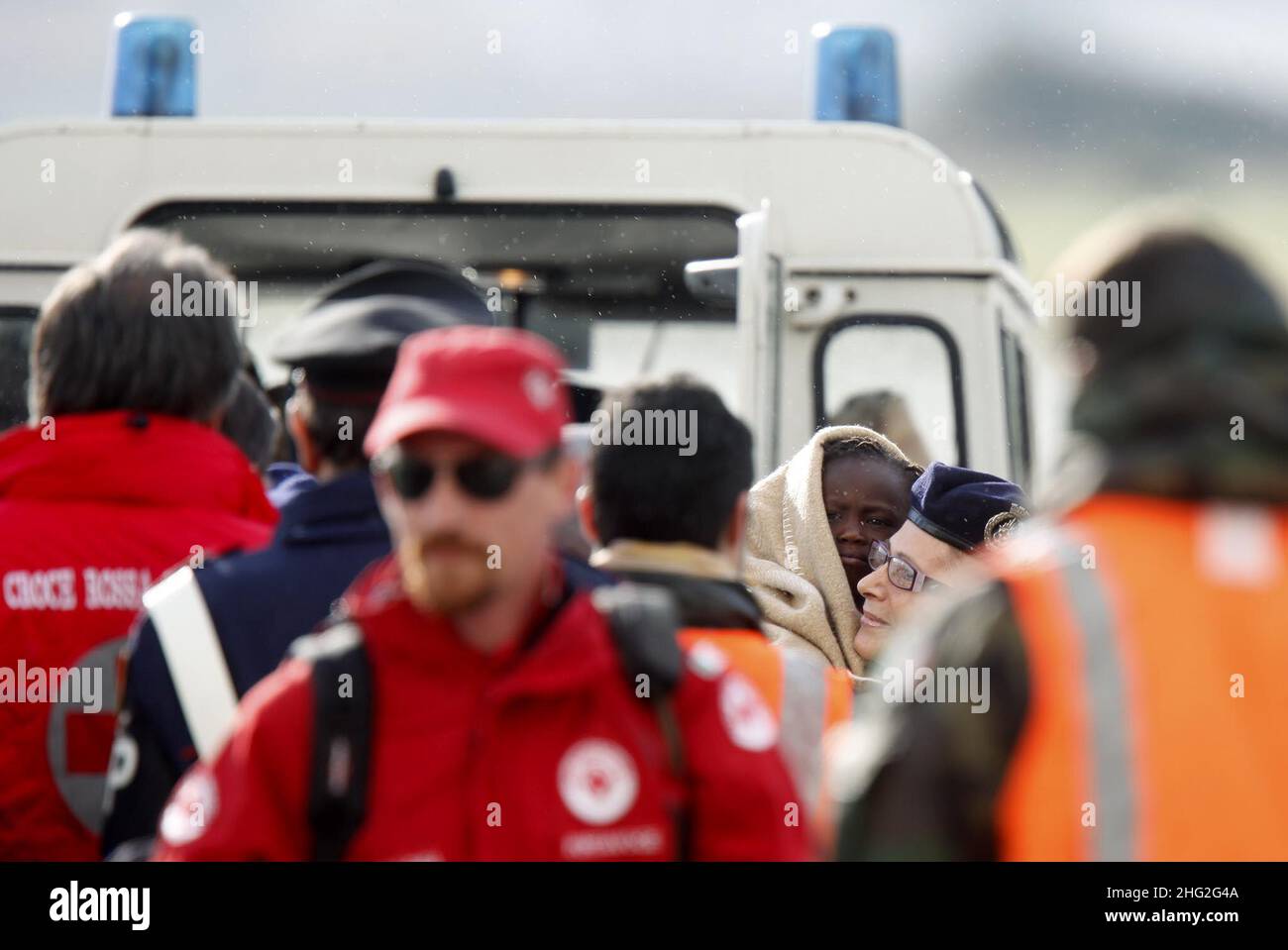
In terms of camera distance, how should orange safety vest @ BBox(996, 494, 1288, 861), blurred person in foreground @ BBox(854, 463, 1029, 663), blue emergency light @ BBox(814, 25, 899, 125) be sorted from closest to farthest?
1. orange safety vest @ BBox(996, 494, 1288, 861)
2. blurred person in foreground @ BBox(854, 463, 1029, 663)
3. blue emergency light @ BBox(814, 25, 899, 125)

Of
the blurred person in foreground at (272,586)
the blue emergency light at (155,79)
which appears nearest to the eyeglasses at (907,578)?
the blurred person in foreground at (272,586)

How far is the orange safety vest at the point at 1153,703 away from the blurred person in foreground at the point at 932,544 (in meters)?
2.08

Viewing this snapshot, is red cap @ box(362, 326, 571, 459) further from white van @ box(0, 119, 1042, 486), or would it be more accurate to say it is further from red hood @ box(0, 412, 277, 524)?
white van @ box(0, 119, 1042, 486)

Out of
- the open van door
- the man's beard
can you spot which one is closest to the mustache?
the man's beard

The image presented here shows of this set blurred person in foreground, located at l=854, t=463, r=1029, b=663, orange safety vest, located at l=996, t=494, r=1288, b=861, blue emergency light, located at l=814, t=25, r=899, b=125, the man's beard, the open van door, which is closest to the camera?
orange safety vest, located at l=996, t=494, r=1288, b=861

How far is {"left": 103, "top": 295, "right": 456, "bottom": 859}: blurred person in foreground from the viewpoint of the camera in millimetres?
2471

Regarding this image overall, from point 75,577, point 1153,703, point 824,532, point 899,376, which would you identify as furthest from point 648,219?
point 1153,703

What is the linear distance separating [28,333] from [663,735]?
405cm

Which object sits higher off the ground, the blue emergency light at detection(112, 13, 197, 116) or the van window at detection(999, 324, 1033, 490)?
the blue emergency light at detection(112, 13, 197, 116)

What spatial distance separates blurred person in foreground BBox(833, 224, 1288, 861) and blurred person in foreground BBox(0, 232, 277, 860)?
1.17 metres

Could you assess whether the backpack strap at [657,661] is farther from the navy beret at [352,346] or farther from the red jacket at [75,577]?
the red jacket at [75,577]
